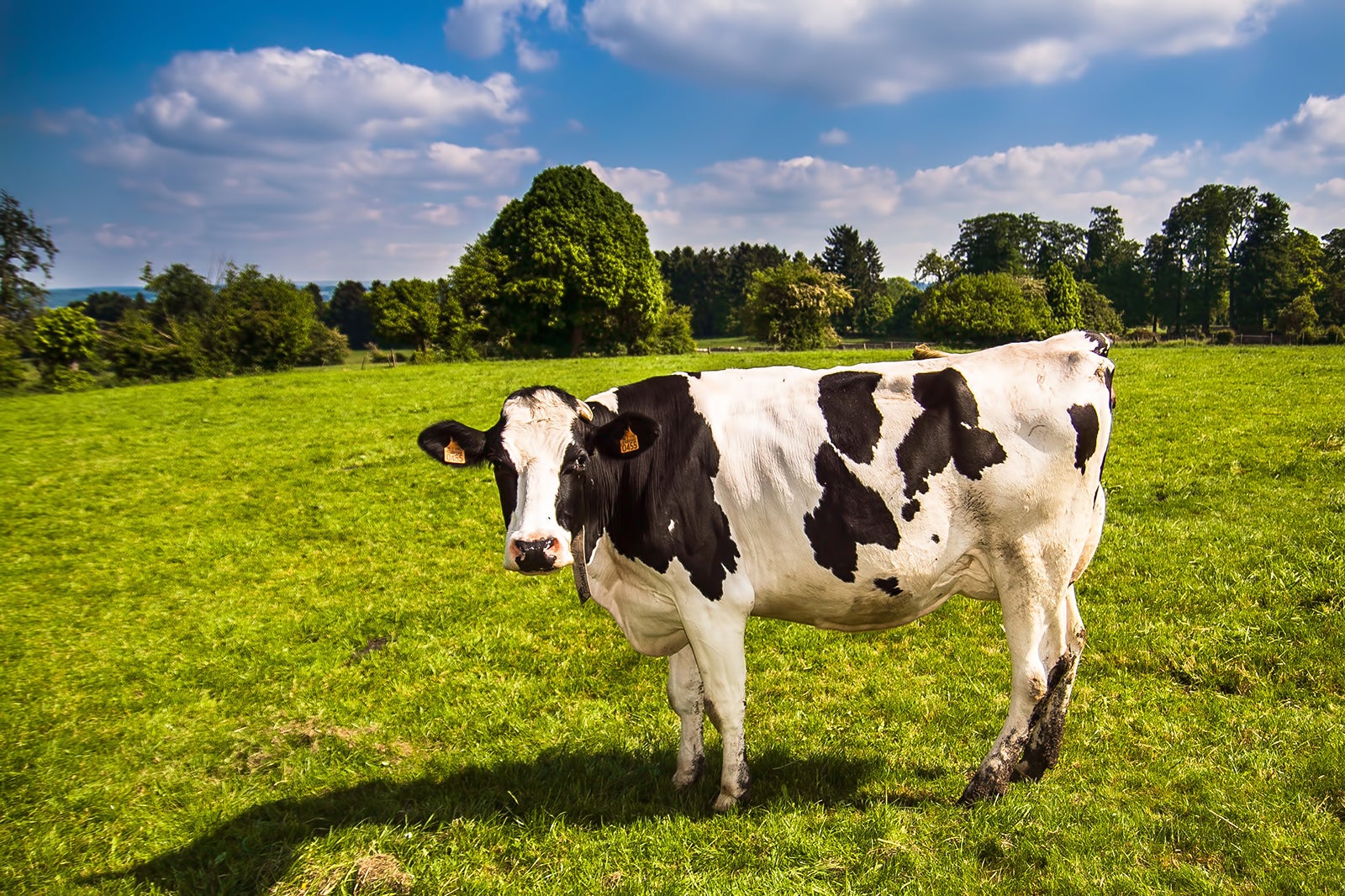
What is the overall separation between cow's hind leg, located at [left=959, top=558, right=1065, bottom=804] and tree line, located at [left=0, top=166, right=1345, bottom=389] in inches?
1565

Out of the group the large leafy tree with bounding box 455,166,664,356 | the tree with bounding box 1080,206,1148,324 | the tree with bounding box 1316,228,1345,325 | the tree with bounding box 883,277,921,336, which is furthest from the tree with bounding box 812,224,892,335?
the large leafy tree with bounding box 455,166,664,356

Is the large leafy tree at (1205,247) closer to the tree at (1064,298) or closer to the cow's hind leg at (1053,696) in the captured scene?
the tree at (1064,298)

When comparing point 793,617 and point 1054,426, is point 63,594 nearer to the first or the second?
point 793,617

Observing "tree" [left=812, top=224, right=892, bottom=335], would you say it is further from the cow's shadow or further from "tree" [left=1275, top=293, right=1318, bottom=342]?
the cow's shadow

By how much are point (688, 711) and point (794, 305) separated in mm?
48968

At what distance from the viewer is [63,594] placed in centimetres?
958

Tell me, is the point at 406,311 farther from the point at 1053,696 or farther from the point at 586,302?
the point at 1053,696

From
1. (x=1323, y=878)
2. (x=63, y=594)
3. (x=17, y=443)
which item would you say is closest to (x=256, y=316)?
(x=17, y=443)

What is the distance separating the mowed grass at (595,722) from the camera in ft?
13.1

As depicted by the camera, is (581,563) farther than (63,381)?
No

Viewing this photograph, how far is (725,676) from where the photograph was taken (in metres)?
4.39

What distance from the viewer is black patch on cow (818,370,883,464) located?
4.30 meters

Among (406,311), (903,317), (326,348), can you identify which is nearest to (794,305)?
(406,311)

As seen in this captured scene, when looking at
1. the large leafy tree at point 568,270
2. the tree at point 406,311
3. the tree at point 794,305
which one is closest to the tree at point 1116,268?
the tree at point 794,305
